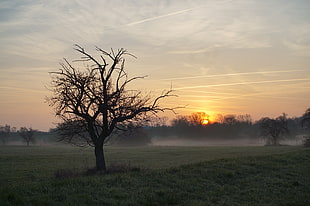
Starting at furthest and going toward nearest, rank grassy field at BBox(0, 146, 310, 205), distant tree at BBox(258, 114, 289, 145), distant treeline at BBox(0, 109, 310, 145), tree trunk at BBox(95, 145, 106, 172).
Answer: distant treeline at BBox(0, 109, 310, 145) → distant tree at BBox(258, 114, 289, 145) → tree trunk at BBox(95, 145, 106, 172) → grassy field at BBox(0, 146, 310, 205)

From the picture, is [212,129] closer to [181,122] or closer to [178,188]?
[181,122]

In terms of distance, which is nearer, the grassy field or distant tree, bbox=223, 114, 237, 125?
the grassy field

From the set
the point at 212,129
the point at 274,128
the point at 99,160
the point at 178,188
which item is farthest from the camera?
the point at 212,129

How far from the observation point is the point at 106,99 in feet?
61.6

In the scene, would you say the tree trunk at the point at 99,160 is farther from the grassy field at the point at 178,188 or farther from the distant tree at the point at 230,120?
the distant tree at the point at 230,120

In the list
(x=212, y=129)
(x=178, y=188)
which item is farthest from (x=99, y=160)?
(x=212, y=129)

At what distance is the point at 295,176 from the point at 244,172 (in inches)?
111

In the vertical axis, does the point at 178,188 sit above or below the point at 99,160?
below

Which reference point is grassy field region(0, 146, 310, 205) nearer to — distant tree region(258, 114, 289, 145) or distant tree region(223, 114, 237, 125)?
distant tree region(258, 114, 289, 145)

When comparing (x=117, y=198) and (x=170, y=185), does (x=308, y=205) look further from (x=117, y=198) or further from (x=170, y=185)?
(x=117, y=198)

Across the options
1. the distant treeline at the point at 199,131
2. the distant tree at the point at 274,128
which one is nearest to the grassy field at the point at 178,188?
the distant tree at the point at 274,128

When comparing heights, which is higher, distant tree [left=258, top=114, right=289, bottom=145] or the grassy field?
distant tree [left=258, top=114, right=289, bottom=145]

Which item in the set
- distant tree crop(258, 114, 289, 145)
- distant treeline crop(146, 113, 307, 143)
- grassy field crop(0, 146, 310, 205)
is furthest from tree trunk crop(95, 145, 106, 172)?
distant treeline crop(146, 113, 307, 143)

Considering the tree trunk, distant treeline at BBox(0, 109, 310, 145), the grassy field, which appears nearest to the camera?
the grassy field
